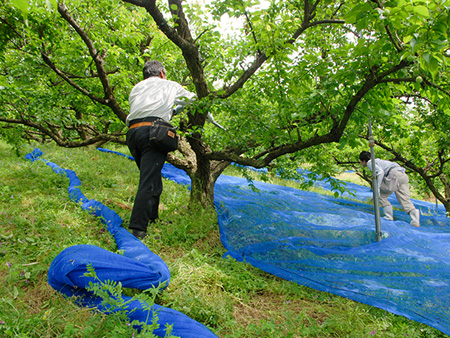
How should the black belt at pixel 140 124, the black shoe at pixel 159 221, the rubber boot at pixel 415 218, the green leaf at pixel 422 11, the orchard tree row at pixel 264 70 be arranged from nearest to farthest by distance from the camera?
the green leaf at pixel 422 11 < the orchard tree row at pixel 264 70 < the black belt at pixel 140 124 < the black shoe at pixel 159 221 < the rubber boot at pixel 415 218

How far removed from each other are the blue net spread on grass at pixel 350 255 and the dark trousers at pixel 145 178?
89 cm

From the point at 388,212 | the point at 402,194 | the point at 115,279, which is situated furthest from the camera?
the point at 402,194

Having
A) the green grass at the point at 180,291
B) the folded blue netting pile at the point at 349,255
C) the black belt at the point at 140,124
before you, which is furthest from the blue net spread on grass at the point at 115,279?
the black belt at the point at 140,124

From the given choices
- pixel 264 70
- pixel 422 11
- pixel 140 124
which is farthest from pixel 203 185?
pixel 422 11

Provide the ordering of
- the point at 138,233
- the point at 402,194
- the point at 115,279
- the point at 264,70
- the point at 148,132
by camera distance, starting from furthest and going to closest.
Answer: the point at 402,194
the point at 264,70
the point at 148,132
the point at 138,233
the point at 115,279

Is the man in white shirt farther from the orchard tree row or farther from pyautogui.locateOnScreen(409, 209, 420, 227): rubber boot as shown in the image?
pyautogui.locateOnScreen(409, 209, 420, 227): rubber boot

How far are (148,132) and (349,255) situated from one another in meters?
2.24

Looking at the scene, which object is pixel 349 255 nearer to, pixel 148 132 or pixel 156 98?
pixel 148 132

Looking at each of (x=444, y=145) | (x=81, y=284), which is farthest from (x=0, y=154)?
(x=444, y=145)

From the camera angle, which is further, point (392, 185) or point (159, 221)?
point (392, 185)

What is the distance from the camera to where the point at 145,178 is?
9.30 ft

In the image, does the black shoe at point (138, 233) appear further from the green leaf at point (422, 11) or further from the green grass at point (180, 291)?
the green leaf at point (422, 11)

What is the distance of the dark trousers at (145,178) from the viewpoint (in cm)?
277

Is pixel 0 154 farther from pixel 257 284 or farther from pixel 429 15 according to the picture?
pixel 429 15
